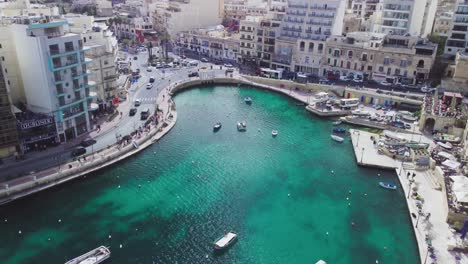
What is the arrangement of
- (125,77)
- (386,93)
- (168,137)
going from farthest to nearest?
1. (125,77)
2. (386,93)
3. (168,137)

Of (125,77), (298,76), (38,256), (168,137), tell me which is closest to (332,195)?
(168,137)

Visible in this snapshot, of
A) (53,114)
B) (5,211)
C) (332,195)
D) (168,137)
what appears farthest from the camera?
(168,137)

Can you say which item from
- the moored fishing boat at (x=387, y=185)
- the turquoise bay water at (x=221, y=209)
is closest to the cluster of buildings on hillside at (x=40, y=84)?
the turquoise bay water at (x=221, y=209)

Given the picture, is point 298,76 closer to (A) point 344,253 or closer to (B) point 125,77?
(B) point 125,77

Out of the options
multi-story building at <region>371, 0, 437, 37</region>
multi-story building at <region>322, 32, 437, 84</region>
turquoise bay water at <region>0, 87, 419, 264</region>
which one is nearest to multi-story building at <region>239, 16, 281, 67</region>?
multi-story building at <region>322, 32, 437, 84</region>

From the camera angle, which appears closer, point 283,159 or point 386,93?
point 283,159

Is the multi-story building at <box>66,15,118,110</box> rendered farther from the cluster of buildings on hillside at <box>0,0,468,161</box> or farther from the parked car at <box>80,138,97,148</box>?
the parked car at <box>80,138,97,148</box>

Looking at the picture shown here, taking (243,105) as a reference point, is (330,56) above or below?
above
